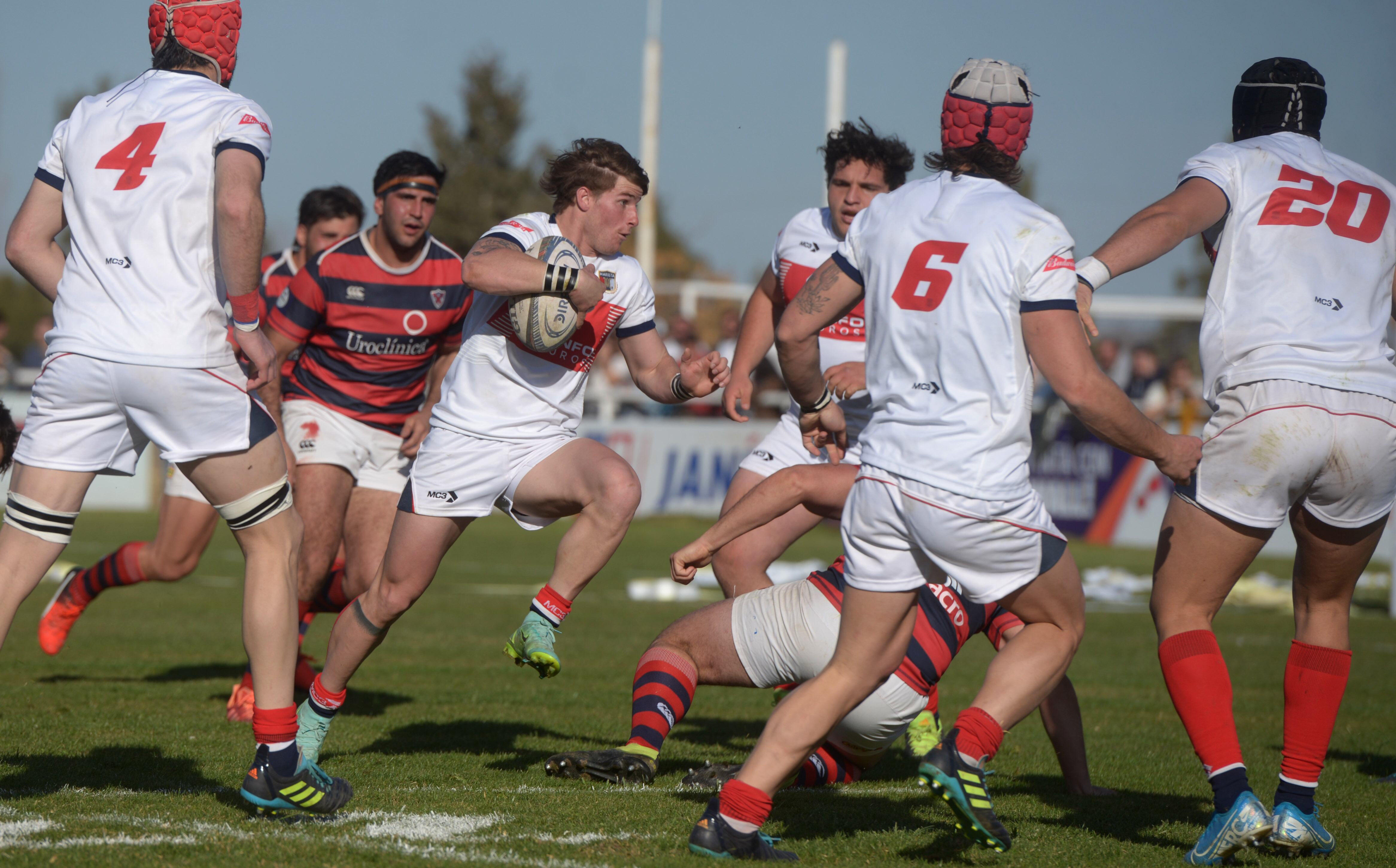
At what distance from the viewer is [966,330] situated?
3432 millimetres

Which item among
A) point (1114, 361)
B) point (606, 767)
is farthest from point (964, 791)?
point (1114, 361)

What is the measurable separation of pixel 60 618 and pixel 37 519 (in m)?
3.48

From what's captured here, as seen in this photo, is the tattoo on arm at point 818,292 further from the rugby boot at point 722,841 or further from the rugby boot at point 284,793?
the rugby boot at point 284,793

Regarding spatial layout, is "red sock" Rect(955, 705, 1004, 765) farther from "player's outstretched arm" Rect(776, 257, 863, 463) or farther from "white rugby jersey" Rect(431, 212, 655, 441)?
"white rugby jersey" Rect(431, 212, 655, 441)

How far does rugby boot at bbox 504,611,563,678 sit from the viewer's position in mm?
4750

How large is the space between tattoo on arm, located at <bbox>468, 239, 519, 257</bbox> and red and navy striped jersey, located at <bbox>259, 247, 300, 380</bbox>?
2.11 meters

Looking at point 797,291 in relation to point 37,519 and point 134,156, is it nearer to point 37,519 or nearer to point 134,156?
point 134,156

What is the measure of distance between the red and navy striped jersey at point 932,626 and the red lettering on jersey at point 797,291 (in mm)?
1680

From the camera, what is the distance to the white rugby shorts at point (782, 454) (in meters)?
6.04

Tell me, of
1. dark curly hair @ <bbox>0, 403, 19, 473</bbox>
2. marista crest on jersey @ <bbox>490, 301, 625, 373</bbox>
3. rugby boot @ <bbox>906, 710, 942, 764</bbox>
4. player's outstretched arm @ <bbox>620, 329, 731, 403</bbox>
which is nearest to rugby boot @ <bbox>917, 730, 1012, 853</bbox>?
player's outstretched arm @ <bbox>620, 329, 731, 403</bbox>

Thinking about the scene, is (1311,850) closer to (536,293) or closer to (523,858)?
(523,858)

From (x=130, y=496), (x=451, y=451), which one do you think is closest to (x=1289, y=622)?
(x=451, y=451)

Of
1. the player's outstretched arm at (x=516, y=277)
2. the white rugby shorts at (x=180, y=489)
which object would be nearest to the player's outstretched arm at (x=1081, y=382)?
the player's outstretched arm at (x=516, y=277)

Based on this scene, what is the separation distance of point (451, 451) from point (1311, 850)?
10.7 feet
